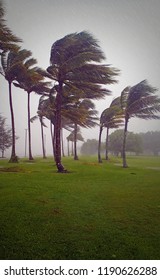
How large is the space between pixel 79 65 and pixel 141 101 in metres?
7.48

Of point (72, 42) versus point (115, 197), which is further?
point (72, 42)

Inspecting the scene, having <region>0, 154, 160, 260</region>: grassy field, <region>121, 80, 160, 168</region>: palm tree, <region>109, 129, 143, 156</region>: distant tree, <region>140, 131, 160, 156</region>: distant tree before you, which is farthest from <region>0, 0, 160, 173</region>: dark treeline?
<region>140, 131, 160, 156</region>: distant tree

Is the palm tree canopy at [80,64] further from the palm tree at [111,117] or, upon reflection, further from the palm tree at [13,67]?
the palm tree at [111,117]

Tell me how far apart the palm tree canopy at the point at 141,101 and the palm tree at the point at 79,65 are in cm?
515

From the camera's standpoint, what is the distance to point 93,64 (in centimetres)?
1099

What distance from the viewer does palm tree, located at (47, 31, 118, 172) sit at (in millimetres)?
10453

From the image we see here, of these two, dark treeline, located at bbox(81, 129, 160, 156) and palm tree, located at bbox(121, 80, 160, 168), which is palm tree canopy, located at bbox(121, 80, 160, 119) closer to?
palm tree, located at bbox(121, 80, 160, 168)

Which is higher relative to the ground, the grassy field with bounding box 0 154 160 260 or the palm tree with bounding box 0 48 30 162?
the palm tree with bounding box 0 48 30 162

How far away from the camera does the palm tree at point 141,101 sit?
621 inches

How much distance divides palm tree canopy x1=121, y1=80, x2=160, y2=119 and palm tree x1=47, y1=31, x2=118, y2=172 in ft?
16.9
